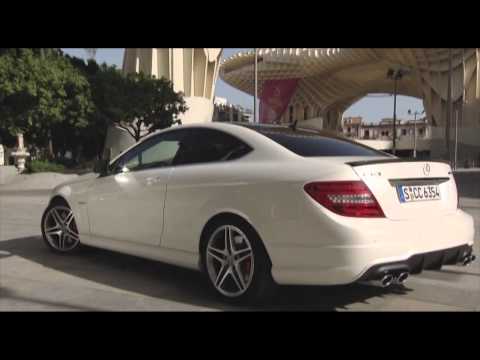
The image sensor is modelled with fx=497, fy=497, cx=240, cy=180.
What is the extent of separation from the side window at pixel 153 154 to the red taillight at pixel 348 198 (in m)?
1.73

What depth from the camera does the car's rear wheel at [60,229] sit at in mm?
5691

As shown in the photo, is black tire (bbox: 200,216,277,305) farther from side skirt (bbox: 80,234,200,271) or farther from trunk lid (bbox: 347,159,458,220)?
trunk lid (bbox: 347,159,458,220)

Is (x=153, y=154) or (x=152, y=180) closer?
(x=152, y=180)

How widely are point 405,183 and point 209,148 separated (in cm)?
168

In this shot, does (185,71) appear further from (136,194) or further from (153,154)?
(136,194)

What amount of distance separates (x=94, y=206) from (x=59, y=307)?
5.16 ft

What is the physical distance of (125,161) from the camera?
514 cm

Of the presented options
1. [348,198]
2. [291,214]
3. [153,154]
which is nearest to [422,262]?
[348,198]

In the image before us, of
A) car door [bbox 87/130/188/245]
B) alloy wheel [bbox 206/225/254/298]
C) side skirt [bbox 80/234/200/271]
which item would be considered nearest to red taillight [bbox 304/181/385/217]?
alloy wheel [bbox 206/225/254/298]

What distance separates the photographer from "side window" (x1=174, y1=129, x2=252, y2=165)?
4152 mm

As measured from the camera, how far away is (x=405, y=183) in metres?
3.61

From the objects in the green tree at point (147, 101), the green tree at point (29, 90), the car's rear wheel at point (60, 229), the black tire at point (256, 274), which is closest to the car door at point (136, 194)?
the car's rear wheel at point (60, 229)
